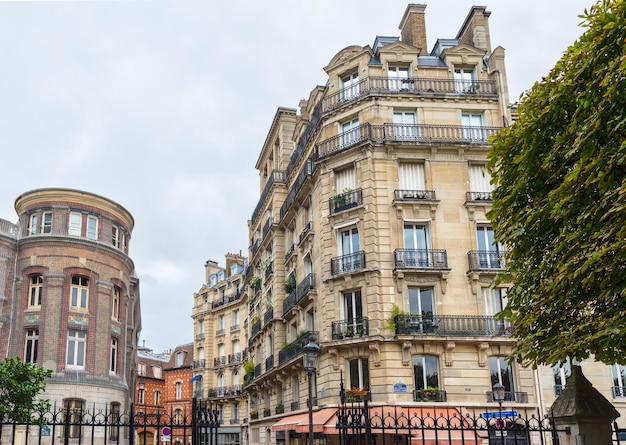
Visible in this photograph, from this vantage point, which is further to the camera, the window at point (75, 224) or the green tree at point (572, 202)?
the window at point (75, 224)

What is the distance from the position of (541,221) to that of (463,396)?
14698 millimetres

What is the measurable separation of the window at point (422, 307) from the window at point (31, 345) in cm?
1887

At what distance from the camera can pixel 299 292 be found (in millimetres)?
30375

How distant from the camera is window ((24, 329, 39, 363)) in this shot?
3241 cm

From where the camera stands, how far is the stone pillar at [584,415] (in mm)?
8258

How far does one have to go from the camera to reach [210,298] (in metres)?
62.9

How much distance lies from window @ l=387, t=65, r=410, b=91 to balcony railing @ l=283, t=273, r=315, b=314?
28.9 ft

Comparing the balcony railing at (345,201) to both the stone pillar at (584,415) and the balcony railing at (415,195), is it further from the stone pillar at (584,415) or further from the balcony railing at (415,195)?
the stone pillar at (584,415)

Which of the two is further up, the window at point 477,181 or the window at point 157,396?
the window at point 477,181

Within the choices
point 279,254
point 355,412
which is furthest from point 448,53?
point 355,412

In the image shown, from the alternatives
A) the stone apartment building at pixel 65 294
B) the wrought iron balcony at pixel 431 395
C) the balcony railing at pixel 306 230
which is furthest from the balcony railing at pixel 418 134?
the stone apartment building at pixel 65 294

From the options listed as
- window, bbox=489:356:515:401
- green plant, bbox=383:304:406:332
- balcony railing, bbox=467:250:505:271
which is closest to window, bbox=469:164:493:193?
balcony railing, bbox=467:250:505:271

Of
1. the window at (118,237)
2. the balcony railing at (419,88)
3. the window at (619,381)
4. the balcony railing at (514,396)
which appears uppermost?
the balcony railing at (419,88)

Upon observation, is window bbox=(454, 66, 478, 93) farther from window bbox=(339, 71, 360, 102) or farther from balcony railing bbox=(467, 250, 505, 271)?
balcony railing bbox=(467, 250, 505, 271)
